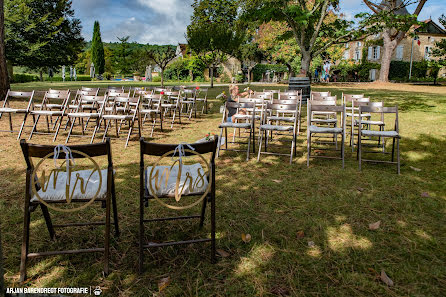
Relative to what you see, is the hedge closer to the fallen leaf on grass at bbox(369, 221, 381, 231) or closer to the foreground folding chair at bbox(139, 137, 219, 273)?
the fallen leaf on grass at bbox(369, 221, 381, 231)

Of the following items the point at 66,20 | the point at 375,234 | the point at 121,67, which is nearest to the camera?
the point at 375,234

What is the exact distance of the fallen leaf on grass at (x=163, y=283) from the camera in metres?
2.23

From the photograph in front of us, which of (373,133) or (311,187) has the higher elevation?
(373,133)

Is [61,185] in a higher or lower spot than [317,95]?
lower

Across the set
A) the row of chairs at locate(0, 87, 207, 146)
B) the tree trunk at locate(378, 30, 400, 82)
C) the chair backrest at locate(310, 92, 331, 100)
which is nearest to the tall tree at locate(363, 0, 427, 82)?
the tree trunk at locate(378, 30, 400, 82)

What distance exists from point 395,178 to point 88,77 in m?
53.0

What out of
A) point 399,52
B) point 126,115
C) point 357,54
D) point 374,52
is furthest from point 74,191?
point 357,54

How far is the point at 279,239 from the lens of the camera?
2896mm

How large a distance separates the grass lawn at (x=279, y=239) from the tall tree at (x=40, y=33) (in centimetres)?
2656

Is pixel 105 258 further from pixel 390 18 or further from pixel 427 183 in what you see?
pixel 390 18

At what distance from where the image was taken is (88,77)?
50.8 m

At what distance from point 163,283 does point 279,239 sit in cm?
112

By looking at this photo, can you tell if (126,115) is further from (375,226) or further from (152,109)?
(375,226)

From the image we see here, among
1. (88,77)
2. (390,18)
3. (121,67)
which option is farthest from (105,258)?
(121,67)
